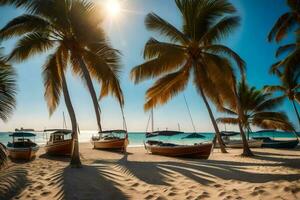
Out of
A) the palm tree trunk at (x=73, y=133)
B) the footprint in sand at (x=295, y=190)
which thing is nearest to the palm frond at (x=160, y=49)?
the palm tree trunk at (x=73, y=133)

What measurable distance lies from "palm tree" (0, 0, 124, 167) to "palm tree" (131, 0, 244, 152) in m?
4.14

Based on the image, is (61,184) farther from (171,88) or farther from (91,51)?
(171,88)

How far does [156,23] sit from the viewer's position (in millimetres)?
17266

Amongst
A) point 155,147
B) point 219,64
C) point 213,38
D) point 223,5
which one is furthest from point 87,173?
point 223,5

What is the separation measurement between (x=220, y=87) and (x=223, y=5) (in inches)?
213

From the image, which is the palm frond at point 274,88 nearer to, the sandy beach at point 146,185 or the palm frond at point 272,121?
the palm frond at point 272,121

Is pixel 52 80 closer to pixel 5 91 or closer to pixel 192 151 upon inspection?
pixel 5 91

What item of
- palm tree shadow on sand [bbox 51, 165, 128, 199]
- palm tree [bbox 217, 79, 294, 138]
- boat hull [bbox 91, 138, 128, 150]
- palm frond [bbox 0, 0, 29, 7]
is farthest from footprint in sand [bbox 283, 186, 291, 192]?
palm tree [bbox 217, 79, 294, 138]

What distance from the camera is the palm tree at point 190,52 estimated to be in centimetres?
1633

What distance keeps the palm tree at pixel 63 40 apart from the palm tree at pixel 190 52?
13.6ft

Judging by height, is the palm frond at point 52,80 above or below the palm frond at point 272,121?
above

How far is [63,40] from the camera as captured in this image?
1231cm

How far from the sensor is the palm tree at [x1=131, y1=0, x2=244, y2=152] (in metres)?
16.3

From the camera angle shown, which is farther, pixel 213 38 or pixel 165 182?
pixel 213 38
